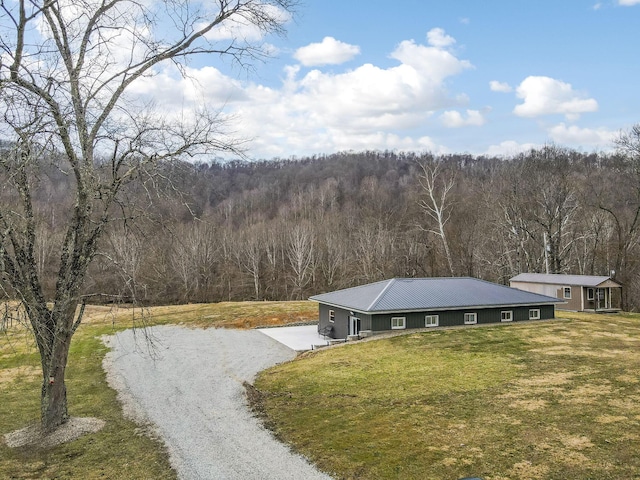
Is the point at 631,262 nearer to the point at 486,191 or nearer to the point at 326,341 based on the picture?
the point at 486,191

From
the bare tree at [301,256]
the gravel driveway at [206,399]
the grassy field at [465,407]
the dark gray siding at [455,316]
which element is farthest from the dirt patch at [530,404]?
the bare tree at [301,256]

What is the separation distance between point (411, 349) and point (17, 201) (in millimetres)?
15797

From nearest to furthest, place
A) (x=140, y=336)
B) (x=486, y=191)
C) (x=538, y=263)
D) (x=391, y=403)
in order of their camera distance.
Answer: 1. (x=391, y=403)
2. (x=140, y=336)
3. (x=538, y=263)
4. (x=486, y=191)

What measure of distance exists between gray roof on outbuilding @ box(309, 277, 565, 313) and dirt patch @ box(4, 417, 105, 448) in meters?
13.7

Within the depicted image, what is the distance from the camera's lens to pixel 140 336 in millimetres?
29250

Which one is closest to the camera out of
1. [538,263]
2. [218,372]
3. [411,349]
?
[218,372]

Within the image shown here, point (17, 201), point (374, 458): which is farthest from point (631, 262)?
point (17, 201)

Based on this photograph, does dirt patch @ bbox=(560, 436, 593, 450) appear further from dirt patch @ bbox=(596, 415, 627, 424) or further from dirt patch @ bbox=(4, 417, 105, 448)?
dirt patch @ bbox=(4, 417, 105, 448)

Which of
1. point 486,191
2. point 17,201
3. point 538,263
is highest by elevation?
point 486,191

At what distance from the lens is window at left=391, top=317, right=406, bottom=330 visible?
24.3 metres

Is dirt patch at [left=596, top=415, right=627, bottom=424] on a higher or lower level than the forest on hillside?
lower

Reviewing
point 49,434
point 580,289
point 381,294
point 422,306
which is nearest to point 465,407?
point 49,434


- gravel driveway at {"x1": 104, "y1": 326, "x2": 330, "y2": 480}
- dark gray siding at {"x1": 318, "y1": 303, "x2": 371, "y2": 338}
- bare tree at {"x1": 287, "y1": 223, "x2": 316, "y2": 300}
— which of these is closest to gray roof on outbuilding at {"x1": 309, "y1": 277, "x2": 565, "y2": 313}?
dark gray siding at {"x1": 318, "y1": 303, "x2": 371, "y2": 338}

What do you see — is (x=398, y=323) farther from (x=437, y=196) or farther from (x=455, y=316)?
(x=437, y=196)
